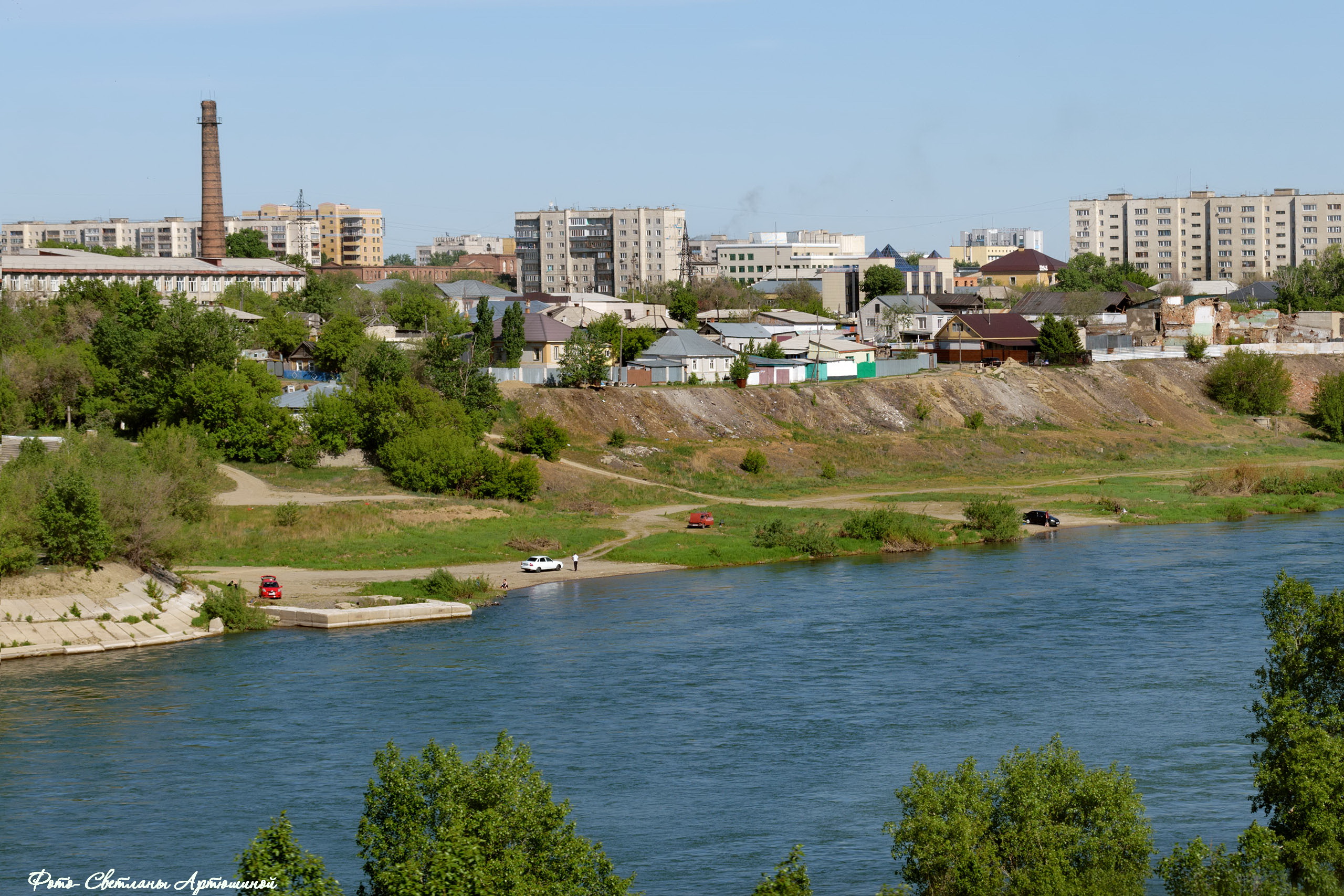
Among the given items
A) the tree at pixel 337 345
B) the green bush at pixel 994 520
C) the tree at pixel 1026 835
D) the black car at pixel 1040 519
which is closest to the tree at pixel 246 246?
the tree at pixel 337 345

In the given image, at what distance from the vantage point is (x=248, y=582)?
52.6 metres

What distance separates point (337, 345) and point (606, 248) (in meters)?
83.7

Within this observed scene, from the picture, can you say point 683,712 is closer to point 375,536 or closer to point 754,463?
point 375,536

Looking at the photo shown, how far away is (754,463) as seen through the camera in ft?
250

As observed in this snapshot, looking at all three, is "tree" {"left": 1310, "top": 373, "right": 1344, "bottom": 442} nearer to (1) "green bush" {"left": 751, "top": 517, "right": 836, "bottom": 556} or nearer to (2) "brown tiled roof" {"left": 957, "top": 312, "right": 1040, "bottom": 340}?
(2) "brown tiled roof" {"left": 957, "top": 312, "right": 1040, "bottom": 340}

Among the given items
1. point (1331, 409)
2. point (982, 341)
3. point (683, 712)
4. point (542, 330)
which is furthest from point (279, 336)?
point (1331, 409)

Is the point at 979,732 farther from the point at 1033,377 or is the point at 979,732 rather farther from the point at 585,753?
the point at 1033,377

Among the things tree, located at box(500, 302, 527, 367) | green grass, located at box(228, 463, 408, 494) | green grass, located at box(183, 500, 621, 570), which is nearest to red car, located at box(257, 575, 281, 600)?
green grass, located at box(183, 500, 621, 570)

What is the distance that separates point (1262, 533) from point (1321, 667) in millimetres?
40101

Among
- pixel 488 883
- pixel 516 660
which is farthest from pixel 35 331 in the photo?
pixel 488 883

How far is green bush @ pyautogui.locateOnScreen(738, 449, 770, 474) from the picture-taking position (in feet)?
250

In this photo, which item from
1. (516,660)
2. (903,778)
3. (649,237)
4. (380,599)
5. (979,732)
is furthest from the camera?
(649,237)

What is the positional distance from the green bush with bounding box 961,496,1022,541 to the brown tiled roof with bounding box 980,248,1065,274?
119967 millimetres

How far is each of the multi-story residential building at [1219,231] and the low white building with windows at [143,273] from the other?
4246 inches
